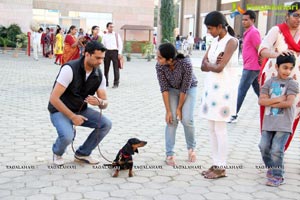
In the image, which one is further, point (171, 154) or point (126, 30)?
point (126, 30)

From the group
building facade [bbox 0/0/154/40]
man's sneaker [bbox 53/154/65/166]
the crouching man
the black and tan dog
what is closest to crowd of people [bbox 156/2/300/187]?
the black and tan dog

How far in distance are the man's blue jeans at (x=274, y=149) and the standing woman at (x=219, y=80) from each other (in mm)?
400

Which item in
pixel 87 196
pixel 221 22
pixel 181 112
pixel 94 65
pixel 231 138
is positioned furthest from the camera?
pixel 231 138

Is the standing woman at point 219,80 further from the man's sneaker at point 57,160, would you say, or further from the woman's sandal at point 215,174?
the man's sneaker at point 57,160

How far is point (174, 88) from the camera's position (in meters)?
4.43

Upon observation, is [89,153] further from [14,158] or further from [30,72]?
[30,72]

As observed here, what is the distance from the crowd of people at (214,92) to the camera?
3.94 meters

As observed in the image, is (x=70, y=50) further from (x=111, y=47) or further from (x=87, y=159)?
(x=87, y=159)

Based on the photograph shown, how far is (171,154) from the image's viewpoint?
454 centimetres

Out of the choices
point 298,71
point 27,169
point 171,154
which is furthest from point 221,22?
point 27,169

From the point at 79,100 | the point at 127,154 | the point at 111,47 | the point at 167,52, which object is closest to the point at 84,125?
the point at 79,100

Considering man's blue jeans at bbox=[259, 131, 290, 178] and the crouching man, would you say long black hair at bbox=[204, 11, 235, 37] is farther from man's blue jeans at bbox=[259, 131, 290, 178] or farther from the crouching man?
man's blue jeans at bbox=[259, 131, 290, 178]

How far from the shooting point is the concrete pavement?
12.2 ft

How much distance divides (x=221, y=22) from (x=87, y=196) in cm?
198
